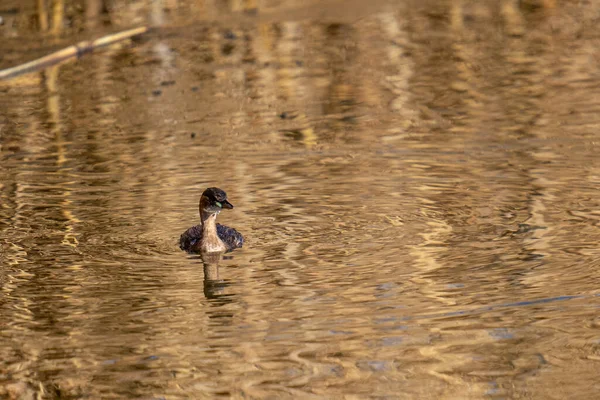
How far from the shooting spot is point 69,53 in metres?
19.1

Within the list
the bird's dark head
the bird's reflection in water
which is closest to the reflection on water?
the bird's reflection in water

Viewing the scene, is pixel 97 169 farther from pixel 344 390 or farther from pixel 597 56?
pixel 597 56

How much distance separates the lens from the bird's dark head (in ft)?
34.4

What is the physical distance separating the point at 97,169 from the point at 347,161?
2.36 m

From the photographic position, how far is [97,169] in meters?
13.2

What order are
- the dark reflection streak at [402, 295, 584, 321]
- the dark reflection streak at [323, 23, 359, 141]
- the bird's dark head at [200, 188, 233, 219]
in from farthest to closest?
the dark reflection streak at [323, 23, 359, 141] < the bird's dark head at [200, 188, 233, 219] < the dark reflection streak at [402, 295, 584, 321]

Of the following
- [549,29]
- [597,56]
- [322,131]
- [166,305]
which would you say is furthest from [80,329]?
[549,29]

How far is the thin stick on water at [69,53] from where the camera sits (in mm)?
18328

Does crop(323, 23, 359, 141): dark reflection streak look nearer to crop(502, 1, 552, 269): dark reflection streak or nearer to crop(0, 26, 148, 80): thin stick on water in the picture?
crop(502, 1, 552, 269): dark reflection streak

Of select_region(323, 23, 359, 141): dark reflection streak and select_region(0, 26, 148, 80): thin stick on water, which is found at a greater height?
select_region(0, 26, 148, 80): thin stick on water

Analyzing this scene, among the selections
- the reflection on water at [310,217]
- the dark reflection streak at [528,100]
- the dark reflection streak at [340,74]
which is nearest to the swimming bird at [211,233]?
the reflection on water at [310,217]

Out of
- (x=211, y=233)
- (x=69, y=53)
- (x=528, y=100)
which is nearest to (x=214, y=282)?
(x=211, y=233)

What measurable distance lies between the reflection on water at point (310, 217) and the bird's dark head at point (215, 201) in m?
0.37

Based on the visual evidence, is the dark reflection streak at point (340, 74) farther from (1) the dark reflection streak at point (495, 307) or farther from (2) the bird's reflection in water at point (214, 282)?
(1) the dark reflection streak at point (495, 307)
